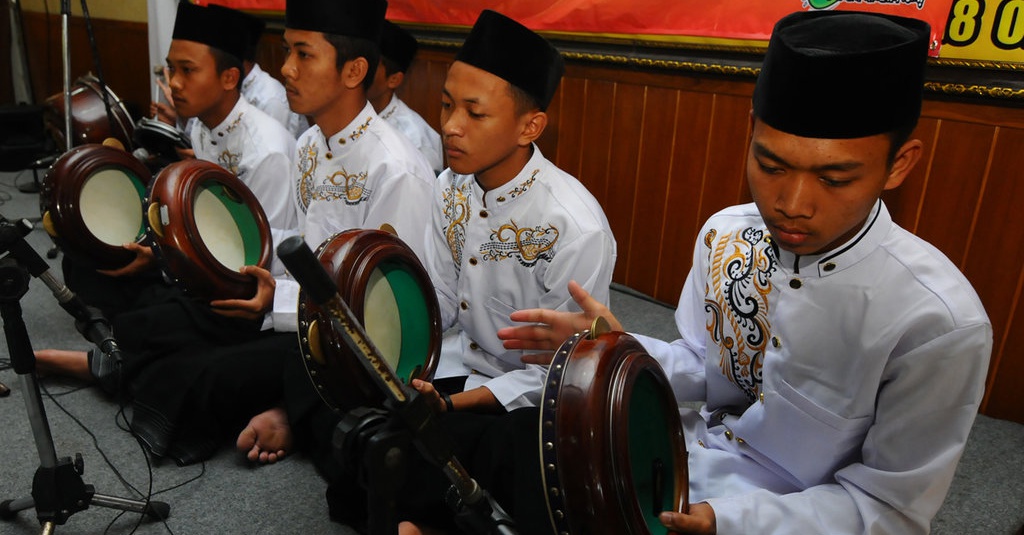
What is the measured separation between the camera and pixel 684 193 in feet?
9.73

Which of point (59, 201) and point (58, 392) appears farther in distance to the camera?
point (58, 392)

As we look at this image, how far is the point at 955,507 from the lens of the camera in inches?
72.0

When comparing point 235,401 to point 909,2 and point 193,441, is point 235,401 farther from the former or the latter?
point 909,2

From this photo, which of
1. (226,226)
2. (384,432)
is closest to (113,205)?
(226,226)

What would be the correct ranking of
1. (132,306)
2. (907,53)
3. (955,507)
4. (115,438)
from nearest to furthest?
1. (907,53)
2. (955,507)
3. (115,438)
4. (132,306)

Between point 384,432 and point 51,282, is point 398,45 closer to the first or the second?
point 51,282

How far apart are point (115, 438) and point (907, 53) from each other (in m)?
2.09

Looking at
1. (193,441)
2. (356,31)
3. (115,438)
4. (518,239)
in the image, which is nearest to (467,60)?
(518,239)

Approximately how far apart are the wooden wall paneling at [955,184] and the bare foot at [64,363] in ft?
9.01

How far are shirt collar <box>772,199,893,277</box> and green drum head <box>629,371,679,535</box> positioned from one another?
1.11 feet

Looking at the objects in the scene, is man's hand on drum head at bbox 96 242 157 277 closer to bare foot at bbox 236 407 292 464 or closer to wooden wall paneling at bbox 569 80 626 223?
bare foot at bbox 236 407 292 464

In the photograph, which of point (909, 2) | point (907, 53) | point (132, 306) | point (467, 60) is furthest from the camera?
point (132, 306)

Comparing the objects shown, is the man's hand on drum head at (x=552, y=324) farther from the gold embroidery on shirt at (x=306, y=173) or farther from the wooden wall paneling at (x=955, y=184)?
the wooden wall paneling at (x=955, y=184)

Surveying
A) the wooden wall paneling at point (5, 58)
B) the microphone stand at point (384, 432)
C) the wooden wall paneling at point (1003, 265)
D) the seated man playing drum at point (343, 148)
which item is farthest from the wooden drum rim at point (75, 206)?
the wooden wall paneling at point (5, 58)
